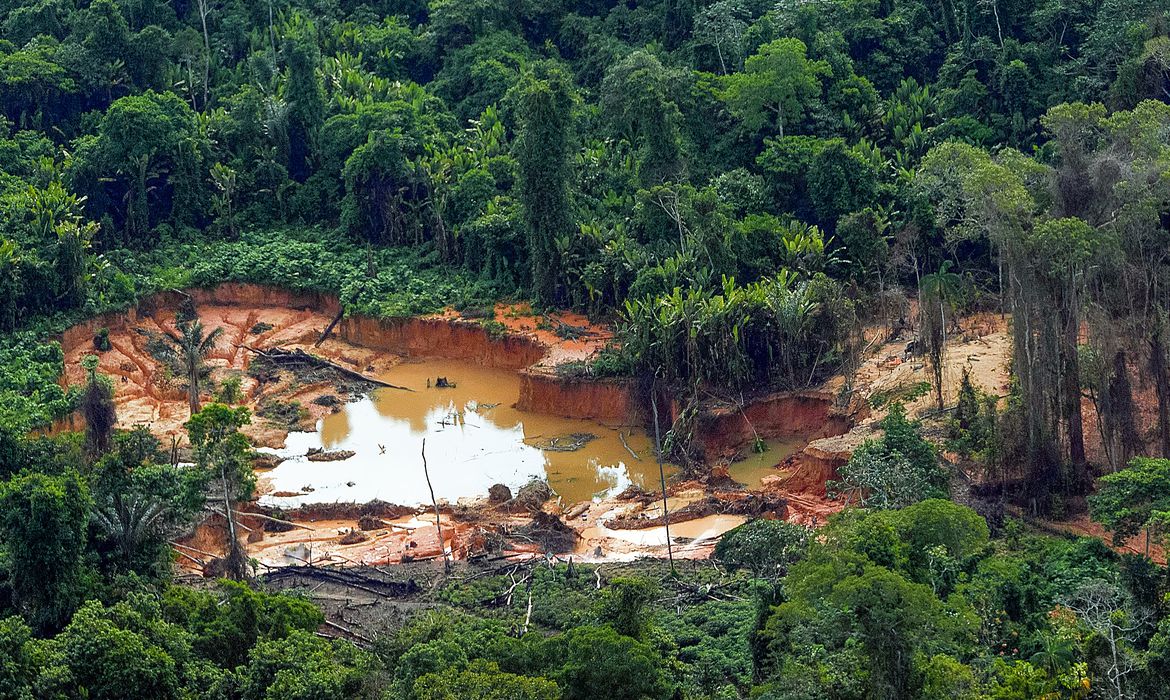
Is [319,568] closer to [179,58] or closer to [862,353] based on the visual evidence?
[862,353]

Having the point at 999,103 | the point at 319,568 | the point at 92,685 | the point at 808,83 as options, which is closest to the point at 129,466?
Answer: the point at 319,568

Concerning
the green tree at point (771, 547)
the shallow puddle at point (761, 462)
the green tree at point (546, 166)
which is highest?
the green tree at point (546, 166)

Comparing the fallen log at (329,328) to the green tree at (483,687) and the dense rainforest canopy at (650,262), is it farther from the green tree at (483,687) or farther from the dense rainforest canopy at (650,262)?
the green tree at (483,687)

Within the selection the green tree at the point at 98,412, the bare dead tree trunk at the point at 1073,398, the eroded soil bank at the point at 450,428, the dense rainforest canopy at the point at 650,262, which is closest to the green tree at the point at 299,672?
the dense rainforest canopy at the point at 650,262

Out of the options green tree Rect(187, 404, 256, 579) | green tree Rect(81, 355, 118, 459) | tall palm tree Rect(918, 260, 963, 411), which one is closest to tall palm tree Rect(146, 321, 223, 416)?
green tree Rect(81, 355, 118, 459)

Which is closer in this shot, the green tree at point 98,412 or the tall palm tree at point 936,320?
the tall palm tree at point 936,320

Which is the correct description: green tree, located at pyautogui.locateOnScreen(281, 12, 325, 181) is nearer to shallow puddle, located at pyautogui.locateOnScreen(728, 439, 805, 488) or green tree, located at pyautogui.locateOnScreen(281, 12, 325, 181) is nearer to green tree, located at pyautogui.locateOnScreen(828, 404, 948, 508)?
shallow puddle, located at pyautogui.locateOnScreen(728, 439, 805, 488)

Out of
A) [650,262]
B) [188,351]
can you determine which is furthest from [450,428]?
[650,262]
